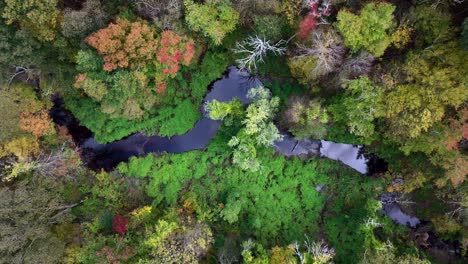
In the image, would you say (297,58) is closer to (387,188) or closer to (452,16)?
(452,16)

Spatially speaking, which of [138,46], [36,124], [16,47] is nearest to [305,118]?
[138,46]

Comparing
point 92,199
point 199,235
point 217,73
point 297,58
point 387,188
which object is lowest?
point 92,199

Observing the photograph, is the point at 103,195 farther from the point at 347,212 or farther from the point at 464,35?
the point at 464,35

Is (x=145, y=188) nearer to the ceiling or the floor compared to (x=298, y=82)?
nearer to the floor

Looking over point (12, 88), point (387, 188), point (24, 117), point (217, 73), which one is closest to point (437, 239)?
point (387, 188)

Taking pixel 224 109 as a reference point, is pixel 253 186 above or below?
below

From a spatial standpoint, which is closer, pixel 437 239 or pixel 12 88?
pixel 12 88

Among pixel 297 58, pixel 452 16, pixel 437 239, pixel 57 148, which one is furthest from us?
pixel 437 239
